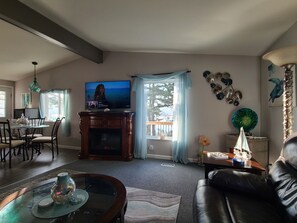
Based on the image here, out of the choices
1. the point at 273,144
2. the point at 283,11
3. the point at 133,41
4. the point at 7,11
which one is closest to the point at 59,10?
the point at 7,11

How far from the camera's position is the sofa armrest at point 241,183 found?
1.48 metres

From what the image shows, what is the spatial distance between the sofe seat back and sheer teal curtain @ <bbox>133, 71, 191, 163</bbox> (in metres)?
2.20

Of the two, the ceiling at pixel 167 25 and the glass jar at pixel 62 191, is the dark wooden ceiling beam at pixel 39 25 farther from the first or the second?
the glass jar at pixel 62 191

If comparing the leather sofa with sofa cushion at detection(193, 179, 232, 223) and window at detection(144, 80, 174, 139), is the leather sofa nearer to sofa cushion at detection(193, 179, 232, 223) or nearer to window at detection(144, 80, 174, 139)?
sofa cushion at detection(193, 179, 232, 223)

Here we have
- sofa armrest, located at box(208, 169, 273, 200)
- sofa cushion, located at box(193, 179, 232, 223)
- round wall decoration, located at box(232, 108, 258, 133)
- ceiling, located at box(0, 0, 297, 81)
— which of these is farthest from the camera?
round wall decoration, located at box(232, 108, 258, 133)

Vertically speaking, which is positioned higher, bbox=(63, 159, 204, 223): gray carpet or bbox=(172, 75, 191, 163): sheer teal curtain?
bbox=(172, 75, 191, 163): sheer teal curtain

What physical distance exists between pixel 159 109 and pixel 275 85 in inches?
90.8

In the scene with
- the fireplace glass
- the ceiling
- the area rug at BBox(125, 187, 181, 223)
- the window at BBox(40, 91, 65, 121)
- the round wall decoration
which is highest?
the ceiling

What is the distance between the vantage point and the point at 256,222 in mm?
1121

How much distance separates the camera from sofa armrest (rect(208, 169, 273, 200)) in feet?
4.84

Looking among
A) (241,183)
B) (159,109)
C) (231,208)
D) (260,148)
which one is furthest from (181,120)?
(231,208)

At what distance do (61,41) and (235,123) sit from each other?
146 inches

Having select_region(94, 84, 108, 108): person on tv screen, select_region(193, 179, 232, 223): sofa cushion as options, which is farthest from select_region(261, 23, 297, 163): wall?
select_region(94, 84, 108, 108): person on tv screen

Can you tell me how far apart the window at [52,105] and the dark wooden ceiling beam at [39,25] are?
2.14 metres
